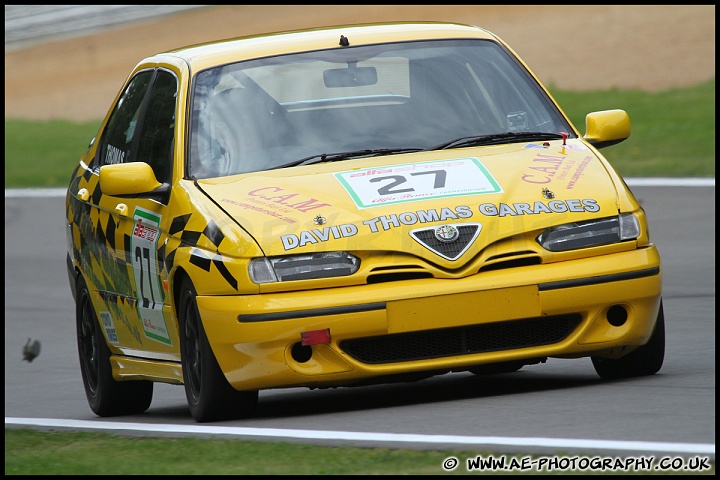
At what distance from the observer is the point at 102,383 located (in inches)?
339

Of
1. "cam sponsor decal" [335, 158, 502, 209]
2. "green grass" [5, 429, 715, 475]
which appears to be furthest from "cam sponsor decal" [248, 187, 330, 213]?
"green grass" [5, 429, 715, 475]

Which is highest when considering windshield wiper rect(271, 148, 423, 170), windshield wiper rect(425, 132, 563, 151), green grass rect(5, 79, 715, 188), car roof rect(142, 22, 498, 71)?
car roof rect(142, 22, 498, 71)

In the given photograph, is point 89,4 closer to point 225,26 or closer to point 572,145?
point 225,26

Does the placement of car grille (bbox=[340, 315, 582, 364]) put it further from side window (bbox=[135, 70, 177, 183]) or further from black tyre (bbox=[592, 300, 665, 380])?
side window (bbox=[135, 70, 177, 183])

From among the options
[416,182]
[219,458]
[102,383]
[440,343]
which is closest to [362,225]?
[416,182]

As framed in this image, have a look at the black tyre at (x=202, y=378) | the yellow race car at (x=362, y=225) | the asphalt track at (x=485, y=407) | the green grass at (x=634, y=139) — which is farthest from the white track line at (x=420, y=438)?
the green grass at (x=634, y=139)

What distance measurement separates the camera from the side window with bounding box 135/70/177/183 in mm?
7810

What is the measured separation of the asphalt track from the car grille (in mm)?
219

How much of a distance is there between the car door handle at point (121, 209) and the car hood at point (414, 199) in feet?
2.47

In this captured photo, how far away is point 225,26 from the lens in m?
41.7

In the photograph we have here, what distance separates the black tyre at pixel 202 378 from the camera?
22.8ft

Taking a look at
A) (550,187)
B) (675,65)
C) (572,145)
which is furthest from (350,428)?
(675,65)

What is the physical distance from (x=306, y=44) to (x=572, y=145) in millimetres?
1395

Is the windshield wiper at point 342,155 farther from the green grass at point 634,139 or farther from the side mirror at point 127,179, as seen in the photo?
the green grass at point 634,139
